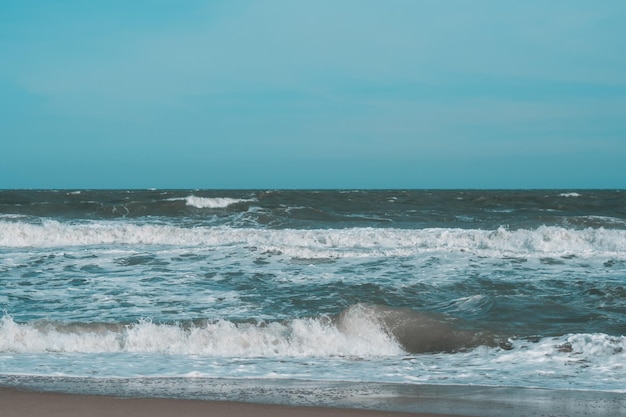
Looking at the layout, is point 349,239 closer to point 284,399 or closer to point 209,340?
point 209,340

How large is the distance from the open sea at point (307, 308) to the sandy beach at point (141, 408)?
37 centimetres

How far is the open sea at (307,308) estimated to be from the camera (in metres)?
6.31

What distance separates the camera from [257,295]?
10.2 metres

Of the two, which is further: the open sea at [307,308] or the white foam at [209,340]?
the white foam at [209,340]

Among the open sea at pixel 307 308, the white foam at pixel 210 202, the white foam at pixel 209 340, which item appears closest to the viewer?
the open sea at pixel 307 308

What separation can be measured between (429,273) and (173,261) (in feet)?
15.9

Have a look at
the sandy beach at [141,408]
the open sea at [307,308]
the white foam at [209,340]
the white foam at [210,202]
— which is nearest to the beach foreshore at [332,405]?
the sandy beach at [141,408]

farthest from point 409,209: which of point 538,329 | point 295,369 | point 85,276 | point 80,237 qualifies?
point 295,369

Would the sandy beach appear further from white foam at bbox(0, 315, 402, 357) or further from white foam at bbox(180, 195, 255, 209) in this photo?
white foam at bbox(180, 195, 255, 209)

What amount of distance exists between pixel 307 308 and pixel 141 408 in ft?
15.2

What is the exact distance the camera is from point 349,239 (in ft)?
56.9

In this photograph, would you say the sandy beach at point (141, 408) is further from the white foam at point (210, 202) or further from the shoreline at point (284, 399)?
the white foam at point (210, 202)

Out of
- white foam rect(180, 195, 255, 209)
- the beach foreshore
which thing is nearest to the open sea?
the beach foreshore

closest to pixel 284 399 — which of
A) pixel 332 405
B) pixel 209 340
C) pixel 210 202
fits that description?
pixel 332 405
